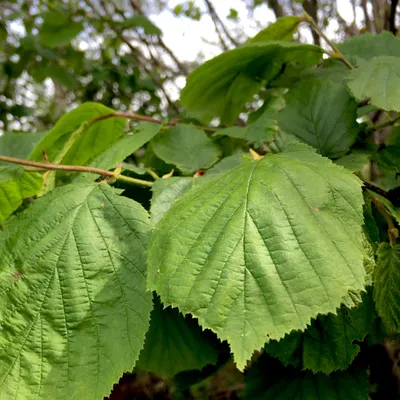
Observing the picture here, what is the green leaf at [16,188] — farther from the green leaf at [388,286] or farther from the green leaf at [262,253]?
the green leaf at [388,286]

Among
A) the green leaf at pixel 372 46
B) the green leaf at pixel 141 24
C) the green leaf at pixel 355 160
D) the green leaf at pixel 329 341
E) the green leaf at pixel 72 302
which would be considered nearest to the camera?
the green leaf at pixel 72 302

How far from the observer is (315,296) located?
0.62m

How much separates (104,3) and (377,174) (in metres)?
2.72

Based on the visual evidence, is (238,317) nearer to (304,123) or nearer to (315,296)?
(315,296)

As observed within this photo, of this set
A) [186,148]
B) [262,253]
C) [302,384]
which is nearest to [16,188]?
[186,148]

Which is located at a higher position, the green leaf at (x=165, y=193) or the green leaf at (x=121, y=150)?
the green leaf at (x=121, y=150)

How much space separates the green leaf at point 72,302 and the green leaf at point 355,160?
55 cm

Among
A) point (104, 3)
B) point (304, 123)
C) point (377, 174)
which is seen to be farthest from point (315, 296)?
point (104, 3)

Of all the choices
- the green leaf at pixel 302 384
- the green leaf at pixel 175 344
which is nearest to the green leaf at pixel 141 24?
the green leaf at pixel 175 344

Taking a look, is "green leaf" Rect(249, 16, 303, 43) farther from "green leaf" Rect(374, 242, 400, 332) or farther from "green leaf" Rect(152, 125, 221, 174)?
"green leaf" Rect(374, 242, 400, 332)

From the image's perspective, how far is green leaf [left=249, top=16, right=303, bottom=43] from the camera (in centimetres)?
138

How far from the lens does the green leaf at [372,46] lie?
1348mm

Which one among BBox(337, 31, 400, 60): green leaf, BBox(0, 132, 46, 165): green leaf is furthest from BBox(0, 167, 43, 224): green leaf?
BBox(337, 31, 400, 60): green leaf

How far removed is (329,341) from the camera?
0.91m
